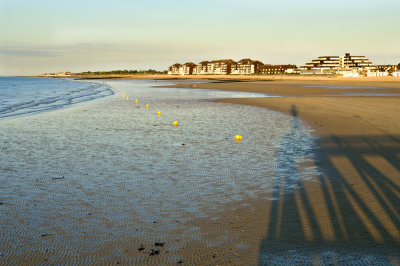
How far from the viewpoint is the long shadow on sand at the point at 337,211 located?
453 cm

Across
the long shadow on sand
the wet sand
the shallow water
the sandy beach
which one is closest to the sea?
the shallow water

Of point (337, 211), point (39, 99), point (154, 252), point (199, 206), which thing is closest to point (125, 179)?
point (199, 206)

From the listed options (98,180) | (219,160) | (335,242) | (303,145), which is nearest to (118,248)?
(335,242)

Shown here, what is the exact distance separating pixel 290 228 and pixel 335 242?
67 cm

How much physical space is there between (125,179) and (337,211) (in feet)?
14.5

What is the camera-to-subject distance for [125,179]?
8.11 m

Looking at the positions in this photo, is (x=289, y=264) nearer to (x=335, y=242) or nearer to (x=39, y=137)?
(x=335, y=242)

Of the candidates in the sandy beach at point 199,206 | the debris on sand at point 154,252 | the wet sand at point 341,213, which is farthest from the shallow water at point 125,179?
the wet sand at point 341,213

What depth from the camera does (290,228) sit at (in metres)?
5.29

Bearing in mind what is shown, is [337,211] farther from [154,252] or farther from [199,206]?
[154,252]

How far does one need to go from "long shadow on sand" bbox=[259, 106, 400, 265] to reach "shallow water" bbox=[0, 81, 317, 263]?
1.33 feet

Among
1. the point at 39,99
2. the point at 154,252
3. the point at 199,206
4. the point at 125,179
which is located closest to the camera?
A: the point at 154,252

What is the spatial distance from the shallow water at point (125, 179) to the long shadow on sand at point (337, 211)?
1.33 feet

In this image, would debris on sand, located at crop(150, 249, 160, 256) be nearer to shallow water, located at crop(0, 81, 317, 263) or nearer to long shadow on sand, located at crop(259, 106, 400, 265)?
shallow water, located at crop(0, 81, 317, 263)
